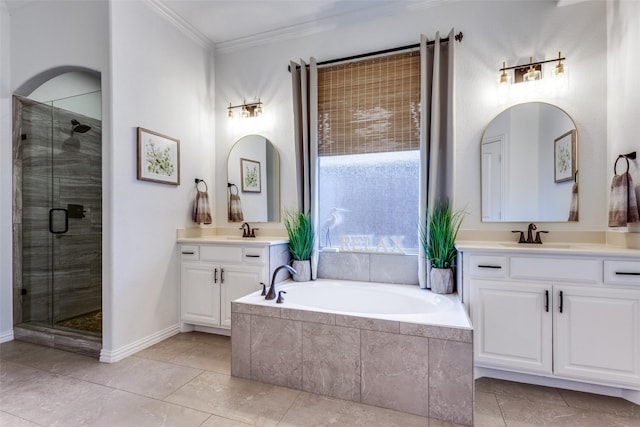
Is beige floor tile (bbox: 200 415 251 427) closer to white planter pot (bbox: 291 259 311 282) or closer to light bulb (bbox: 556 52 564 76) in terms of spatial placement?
white planter pot (bbox: 291 259 311 282)

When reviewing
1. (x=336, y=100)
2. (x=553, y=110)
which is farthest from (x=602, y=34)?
(x=336, y=100)

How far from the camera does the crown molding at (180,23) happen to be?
8.91 ft

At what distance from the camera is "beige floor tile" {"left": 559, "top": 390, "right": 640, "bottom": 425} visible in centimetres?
173

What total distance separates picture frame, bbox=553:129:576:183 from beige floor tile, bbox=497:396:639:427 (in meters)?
1.55

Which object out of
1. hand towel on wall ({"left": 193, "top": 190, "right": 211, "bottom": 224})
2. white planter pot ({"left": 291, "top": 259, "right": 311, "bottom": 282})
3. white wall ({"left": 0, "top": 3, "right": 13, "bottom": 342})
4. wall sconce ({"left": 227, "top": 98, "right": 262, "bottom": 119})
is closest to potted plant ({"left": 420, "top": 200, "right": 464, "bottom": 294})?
white planter pot ({"left": 291, "top": 259, "right": 311, "bottom": 282})

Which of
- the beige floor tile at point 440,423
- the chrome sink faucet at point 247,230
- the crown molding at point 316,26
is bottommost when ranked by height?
the beige floor tile at point 440,423

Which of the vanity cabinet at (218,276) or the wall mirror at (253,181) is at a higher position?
the wall mirror at (253,181)

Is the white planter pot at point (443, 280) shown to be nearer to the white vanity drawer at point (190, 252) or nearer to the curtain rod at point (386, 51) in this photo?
the curtain rod at point (386, 51)

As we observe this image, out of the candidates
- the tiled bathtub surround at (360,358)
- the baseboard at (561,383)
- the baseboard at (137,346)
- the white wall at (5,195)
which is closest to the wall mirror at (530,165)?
the baseboard at (561,383)

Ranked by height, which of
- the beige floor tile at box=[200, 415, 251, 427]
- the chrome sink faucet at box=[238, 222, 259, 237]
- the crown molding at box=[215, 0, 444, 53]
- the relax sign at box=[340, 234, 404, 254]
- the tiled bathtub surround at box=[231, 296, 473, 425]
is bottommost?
the beige floor tile at box=[200, 415, 251, 427]

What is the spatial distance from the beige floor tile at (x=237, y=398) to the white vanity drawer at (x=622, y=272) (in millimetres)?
1996

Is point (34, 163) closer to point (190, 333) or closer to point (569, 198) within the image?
point (190, 333)

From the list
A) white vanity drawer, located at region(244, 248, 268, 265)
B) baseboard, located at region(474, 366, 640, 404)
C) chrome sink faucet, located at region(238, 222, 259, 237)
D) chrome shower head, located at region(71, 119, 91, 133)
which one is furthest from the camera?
chrome sink faucet, located at region(238, 222, 259, 237)

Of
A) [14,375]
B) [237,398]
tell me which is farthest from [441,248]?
[14,375]
